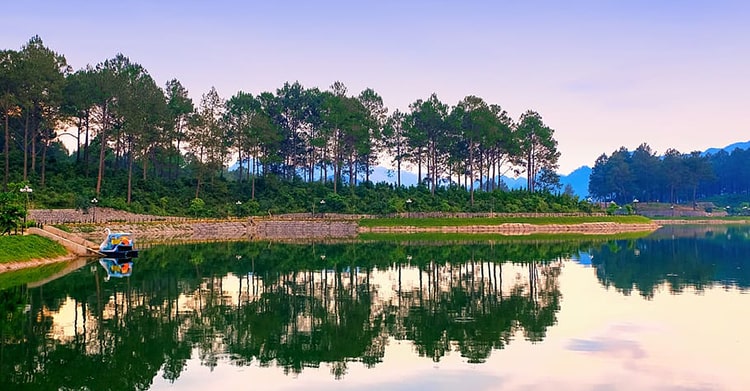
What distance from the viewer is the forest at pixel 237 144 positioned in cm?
8944

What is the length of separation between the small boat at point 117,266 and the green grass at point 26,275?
3.22 metres

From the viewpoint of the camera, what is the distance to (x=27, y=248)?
48531 millimetres

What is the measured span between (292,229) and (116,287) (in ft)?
188

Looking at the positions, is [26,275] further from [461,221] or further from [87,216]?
[461,221]

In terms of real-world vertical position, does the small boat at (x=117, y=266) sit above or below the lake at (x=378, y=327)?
above

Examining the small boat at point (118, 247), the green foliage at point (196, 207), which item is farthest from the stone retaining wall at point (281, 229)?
the small boat at point (118, 247)

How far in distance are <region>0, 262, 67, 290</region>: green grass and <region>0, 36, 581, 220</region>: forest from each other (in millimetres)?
24567

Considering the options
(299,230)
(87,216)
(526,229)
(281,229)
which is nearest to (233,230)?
(281,229)

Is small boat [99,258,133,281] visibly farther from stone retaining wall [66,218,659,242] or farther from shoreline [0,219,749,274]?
shoreline [0,219,749,274]

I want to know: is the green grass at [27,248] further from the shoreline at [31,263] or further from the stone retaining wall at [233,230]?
the stone retaining wall at [233,230]

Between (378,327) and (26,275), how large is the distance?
86.6 ft

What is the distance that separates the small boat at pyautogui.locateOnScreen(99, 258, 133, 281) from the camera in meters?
44.0

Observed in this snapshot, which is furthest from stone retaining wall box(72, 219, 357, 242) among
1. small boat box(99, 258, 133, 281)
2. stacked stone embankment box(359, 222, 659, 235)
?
small boat box(99, 258, 133, 281)

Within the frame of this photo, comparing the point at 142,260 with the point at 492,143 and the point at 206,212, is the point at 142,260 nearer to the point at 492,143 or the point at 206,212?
the point at 206,212
